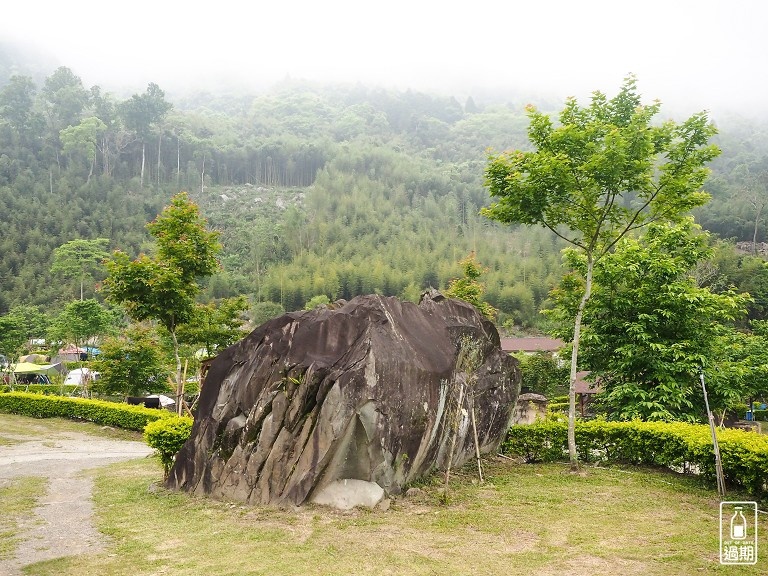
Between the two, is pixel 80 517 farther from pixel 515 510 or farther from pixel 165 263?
pixel 165 263

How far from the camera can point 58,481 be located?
10188mm

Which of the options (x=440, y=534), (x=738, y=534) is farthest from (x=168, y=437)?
(x=738, y=534)

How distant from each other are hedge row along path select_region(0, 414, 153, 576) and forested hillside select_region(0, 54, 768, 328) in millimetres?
29651

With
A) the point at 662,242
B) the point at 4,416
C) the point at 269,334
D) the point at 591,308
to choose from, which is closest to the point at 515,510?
the point at 269,334

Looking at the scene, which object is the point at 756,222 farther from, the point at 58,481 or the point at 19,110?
the point at 19,110

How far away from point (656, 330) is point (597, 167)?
5230 millimetres

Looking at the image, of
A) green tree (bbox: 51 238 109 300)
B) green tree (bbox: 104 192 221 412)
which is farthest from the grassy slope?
green tree (bbox: 51 238 109 300)

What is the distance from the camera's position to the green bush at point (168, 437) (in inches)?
362

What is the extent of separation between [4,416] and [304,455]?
1843 centimetres

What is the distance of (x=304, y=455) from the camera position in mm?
7395

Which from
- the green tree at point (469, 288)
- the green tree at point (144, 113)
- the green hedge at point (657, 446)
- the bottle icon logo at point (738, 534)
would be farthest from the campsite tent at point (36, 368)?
the green tree at point (144, 113)

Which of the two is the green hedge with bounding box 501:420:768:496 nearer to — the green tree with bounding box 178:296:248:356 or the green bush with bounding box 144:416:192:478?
the green bush with bounding box 144:416:192:478

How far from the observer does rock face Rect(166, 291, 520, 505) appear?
7348mm

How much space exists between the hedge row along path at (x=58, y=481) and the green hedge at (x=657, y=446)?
719cm
